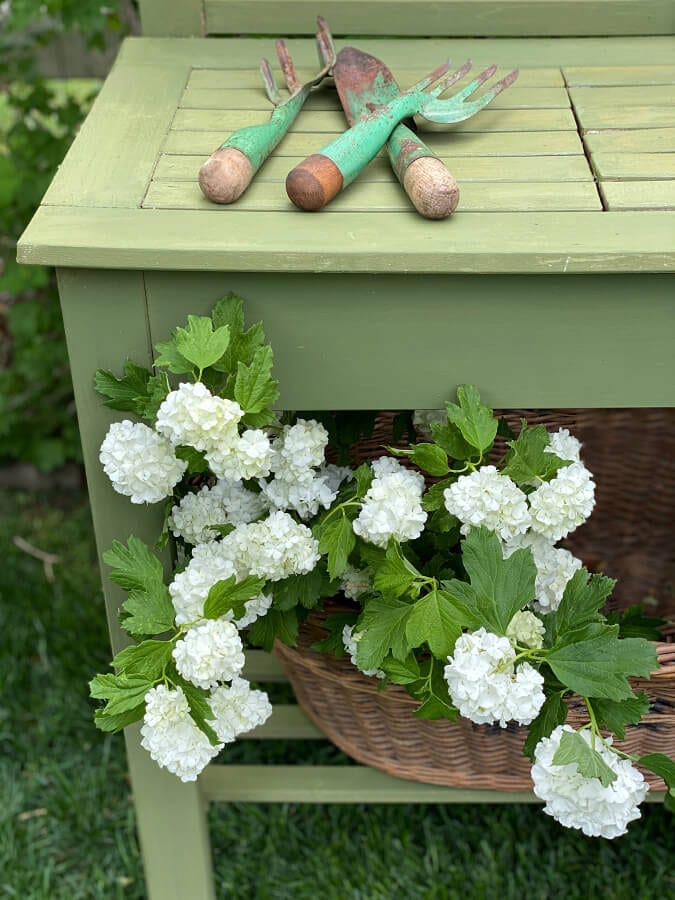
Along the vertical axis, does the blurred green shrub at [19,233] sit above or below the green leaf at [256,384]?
above

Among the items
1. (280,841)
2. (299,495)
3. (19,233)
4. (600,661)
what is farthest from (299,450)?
(19,233)

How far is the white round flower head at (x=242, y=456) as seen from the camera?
1003mm

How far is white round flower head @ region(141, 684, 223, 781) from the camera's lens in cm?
106

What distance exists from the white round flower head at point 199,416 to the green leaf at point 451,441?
0.68 feet

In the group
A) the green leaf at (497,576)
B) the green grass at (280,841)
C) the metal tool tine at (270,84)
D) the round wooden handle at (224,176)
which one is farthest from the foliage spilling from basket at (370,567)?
the green grass at (280,841)

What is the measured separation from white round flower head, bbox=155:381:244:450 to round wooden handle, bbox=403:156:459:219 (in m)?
0.25

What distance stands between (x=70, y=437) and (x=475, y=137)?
58.5 inches

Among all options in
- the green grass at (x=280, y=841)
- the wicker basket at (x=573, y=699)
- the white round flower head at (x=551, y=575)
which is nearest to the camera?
the white round flower head at (x=551, y=575)

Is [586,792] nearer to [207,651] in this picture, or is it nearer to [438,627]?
[438,627]

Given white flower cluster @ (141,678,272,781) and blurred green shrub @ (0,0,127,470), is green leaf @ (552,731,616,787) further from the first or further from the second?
blurred green shrub @ (0,0,127,470)

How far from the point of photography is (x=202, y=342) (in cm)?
98

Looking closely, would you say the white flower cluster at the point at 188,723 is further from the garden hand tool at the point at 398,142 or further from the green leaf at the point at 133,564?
the garden hand tool at the point at 398,142

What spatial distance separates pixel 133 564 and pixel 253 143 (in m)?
0.44

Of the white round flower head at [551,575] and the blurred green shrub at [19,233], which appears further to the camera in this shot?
the blurred green shrub at [19,233]
